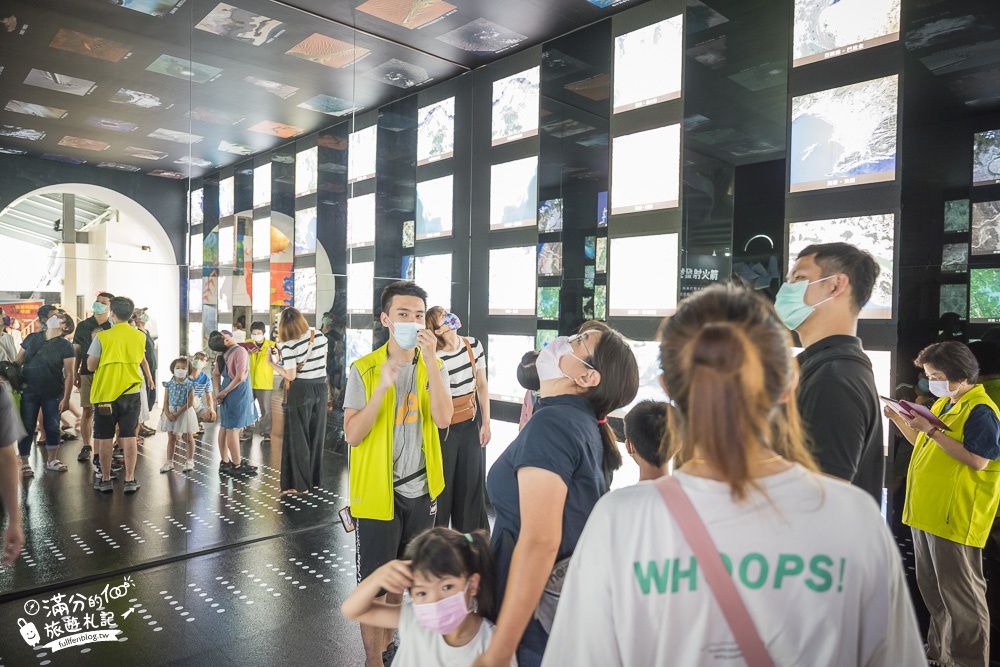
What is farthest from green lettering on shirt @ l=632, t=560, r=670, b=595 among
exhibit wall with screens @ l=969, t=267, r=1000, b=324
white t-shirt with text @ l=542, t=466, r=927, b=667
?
exhibit wall with screens @ l=969, t=267, r=1000, b=324

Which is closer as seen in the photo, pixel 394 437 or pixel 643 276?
pixel 394 437

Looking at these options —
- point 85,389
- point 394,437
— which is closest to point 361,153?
point 85,389

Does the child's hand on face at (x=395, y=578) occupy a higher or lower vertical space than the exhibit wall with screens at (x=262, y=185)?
lower

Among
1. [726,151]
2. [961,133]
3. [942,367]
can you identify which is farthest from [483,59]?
[942,367]

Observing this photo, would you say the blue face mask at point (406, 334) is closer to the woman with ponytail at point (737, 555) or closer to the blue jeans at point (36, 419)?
the woman with ponytail at point (737, 555)

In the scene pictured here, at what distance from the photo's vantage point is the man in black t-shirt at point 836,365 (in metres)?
1.62

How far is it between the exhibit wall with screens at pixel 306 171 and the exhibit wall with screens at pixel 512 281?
1467mm

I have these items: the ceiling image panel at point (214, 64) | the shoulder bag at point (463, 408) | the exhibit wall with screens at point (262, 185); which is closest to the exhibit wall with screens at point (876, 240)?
the shoulder bag at point (463, 408)

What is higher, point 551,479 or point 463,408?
point 551,479

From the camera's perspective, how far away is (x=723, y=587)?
86cm

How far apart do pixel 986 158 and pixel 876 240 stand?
0.53 meters

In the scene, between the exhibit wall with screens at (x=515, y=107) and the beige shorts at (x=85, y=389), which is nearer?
the beige shorts at (x=85, y=389)

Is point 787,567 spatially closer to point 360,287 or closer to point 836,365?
point 836,365

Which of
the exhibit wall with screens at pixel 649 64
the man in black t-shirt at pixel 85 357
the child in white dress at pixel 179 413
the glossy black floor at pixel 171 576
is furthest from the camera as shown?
the exhibit wall with screens at pixel 649 64
